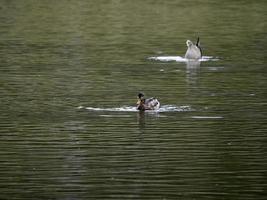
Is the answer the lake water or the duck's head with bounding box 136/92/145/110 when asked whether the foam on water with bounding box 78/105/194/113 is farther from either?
the duck's head with bounding box 136/92/145/110

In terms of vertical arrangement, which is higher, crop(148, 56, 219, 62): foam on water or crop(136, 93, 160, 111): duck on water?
crop(136, 93, 160, 111): duck on water

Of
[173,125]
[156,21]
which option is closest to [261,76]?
[173,125]

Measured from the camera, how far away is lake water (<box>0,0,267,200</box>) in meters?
17.3

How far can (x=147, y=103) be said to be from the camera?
79.4ft

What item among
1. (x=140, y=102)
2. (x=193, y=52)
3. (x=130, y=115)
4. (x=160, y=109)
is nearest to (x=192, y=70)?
(x=193, y=52)

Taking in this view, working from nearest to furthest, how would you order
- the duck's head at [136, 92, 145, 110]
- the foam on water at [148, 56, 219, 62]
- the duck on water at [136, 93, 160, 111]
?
1. the duck on water at [136, 93, 160, 111]
2. the duck's head at [136, 92, 145, 110]
3. the foam on water at [148, 56, 219, 62]

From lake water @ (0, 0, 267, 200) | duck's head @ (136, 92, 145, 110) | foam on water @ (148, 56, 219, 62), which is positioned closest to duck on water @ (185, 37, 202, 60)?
foam on water @ (148, 56, 219, 62)

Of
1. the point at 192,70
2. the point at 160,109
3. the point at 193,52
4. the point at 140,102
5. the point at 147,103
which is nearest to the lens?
the point at 147,103

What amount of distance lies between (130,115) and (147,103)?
48 cm

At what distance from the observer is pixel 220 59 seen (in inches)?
1411

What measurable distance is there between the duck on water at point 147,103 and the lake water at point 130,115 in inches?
6.8

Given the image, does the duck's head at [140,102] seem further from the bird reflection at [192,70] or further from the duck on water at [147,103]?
the bird reflection at [192,70]

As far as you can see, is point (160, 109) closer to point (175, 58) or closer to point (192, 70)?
point (192, 70)

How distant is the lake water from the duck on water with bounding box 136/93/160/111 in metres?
0.17
